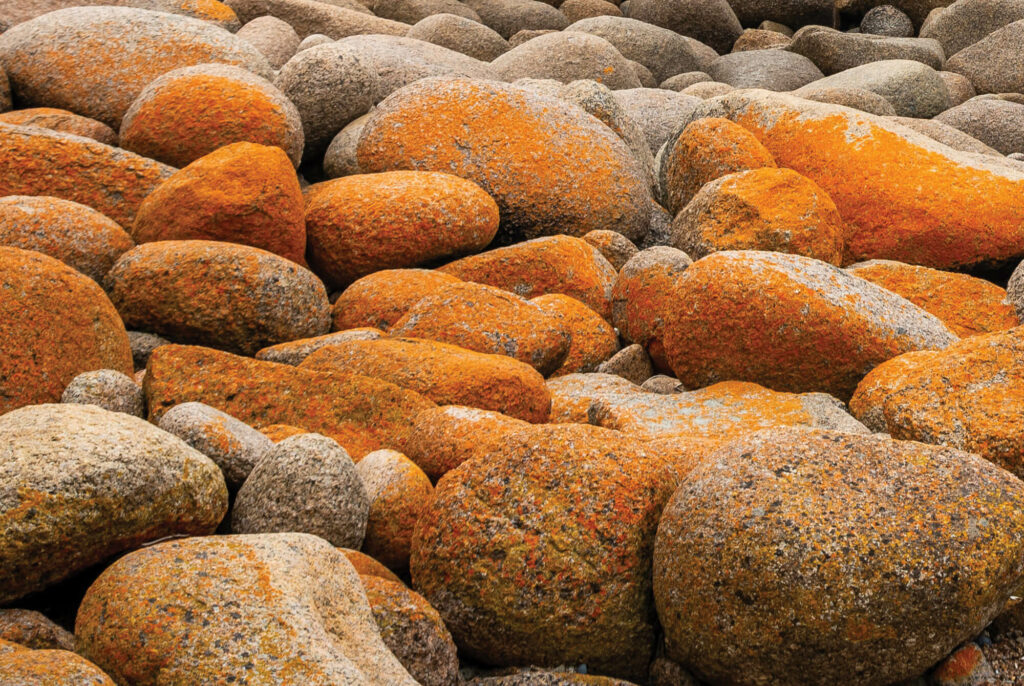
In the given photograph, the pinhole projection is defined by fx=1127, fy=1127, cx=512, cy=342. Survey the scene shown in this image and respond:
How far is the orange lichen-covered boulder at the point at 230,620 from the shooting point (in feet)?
10.8

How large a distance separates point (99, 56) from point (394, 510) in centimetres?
607

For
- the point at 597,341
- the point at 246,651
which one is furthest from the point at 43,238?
the point at 246,651

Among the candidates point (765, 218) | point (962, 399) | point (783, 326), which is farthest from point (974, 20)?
point (962, 399)

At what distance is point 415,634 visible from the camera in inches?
152

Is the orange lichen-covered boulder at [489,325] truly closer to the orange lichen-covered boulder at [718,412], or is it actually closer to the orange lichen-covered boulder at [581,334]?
the orange lichen-covered boulder at [581,334]

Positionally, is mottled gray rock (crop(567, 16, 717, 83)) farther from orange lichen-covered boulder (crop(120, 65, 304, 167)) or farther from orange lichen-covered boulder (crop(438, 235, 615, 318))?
orange lichen-covered boulder (crop(438, 235, 615, 318))

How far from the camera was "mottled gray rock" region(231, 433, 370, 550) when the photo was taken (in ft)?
13.8

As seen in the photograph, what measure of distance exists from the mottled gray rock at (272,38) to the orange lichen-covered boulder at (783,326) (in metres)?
7.42

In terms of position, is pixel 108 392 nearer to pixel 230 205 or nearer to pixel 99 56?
pixel 230 205

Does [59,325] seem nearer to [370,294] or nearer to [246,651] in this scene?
[370,294]

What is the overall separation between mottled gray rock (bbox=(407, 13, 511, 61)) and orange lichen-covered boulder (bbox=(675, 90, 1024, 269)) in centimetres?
663

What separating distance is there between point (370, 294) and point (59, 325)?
6.69 ft

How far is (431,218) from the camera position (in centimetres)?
730

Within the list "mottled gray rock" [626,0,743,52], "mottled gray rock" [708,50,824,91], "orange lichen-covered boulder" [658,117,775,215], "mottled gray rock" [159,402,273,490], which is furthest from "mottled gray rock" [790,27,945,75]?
"mottled gray rock" [159,402,273,490]
